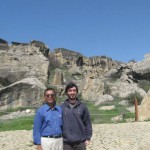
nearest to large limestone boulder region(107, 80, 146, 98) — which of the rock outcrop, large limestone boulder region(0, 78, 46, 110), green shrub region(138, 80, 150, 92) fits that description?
green shrub region(138, 80, 150, 92)

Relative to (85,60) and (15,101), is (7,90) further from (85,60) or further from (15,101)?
(85,60)

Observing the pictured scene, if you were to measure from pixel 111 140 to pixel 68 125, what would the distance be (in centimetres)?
789

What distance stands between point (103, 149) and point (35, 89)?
21659mm

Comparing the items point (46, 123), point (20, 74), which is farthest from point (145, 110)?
point (20, 74)

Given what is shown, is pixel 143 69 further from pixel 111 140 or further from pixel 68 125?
pixel 68 125

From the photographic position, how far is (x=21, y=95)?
108ft

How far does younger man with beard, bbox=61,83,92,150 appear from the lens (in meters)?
6.10

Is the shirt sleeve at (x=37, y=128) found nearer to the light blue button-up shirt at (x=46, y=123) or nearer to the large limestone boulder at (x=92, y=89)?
the light blue button-up shirt at (x=46, y=123)

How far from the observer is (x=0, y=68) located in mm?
41062

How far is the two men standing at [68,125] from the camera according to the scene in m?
6.00

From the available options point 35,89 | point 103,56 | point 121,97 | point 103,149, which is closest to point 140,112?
point 103,149

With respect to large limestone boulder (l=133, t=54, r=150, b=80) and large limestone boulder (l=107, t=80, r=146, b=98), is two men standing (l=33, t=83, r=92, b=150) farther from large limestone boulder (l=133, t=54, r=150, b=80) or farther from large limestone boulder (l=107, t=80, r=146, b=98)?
large limestone boulder (l=133, t=54, r=150, b=80)

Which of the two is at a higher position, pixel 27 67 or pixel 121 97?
pixel 27 67

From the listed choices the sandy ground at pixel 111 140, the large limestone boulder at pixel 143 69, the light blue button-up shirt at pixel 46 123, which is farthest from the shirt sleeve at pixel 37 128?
the large limestone boulder at pixel 143 69
